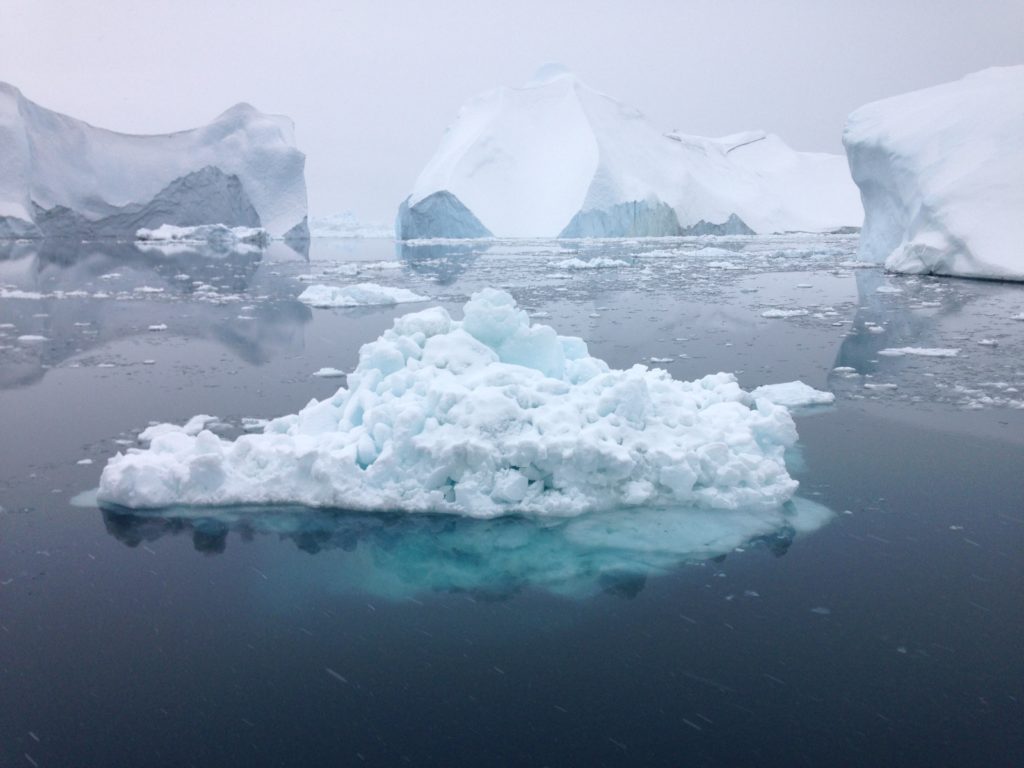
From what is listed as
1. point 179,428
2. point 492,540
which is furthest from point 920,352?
point 179,428

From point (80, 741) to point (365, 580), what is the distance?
1.10 m

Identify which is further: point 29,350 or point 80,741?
point 29,350

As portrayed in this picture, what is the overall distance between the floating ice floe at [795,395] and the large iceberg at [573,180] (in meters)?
26.1

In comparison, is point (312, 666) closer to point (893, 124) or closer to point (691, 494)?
point (691, 494)

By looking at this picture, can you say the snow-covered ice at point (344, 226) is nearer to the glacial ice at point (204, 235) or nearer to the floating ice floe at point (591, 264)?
the glacial ice at point (204, 235)

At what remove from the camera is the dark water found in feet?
6.97

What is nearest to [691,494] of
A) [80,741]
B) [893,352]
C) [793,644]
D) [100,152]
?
[793,644]

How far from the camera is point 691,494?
3639 millimetres

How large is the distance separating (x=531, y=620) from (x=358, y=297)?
8.88 metres

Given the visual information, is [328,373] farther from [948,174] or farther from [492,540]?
[948,174]

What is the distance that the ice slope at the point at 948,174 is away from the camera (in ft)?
42.1

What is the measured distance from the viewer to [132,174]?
90.9ft

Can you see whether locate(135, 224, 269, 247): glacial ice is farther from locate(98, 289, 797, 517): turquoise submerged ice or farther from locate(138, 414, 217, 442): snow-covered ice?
locate(98, 289, 797, 517): turquoise submerged ice

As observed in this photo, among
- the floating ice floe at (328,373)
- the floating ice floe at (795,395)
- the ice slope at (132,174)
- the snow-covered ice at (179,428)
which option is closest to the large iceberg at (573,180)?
the ice slope at (132,174)
